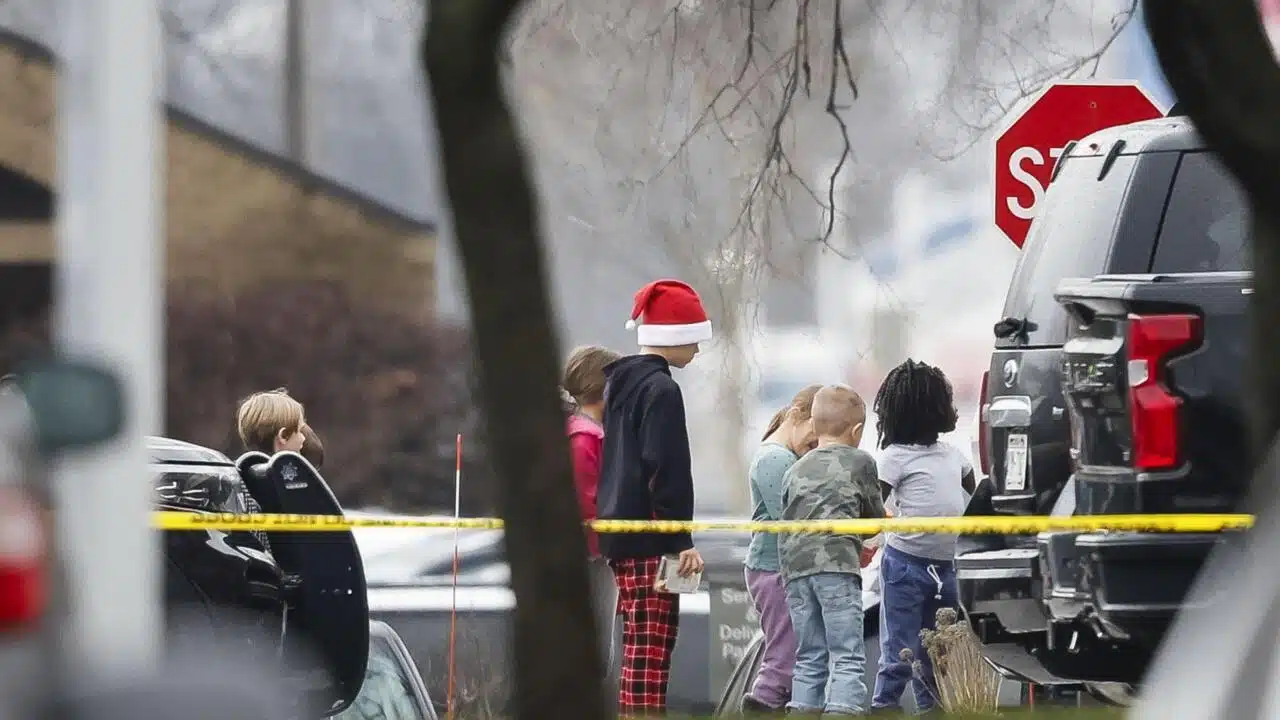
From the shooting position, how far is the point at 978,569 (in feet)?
27.1

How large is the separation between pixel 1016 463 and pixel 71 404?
5.25m

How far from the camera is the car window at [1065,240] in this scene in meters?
7.93

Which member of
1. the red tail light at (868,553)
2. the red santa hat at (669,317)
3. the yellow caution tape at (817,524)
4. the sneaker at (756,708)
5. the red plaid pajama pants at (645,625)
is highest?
the red santa hat at (669,317)

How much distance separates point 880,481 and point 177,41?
11496 millimetres

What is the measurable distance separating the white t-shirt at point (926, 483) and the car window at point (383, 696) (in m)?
2.11

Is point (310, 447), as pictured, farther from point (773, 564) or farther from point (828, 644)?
point (828, 644)

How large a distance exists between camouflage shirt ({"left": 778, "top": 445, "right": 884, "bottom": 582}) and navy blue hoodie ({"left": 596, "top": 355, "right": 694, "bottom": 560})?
1.55ft

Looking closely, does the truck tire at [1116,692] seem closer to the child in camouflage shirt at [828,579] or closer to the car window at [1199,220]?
the child in camouflage shirt at [828,579]

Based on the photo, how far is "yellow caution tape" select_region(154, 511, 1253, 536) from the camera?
7.22 meters

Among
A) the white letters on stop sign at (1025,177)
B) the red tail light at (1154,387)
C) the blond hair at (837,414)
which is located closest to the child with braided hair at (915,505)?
the blond hair at (837,414)

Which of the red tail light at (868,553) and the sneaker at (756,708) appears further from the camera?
the red tail light at (868,553)

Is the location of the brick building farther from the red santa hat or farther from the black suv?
the black suv

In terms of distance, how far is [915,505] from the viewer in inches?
396

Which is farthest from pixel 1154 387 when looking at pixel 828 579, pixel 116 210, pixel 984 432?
pixel 116 210
